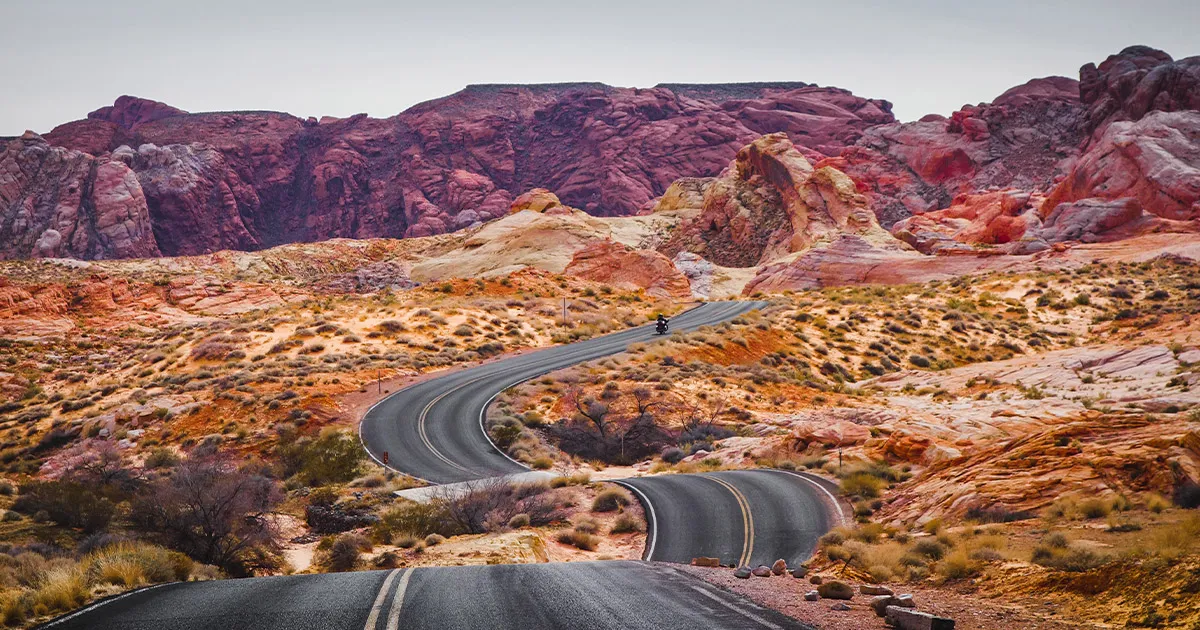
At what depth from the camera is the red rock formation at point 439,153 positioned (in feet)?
539

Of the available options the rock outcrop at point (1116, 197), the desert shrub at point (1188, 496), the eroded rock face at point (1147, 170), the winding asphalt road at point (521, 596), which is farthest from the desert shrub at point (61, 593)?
the eroded rock face at point (1147, 170)

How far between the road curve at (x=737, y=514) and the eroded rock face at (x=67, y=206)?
14000 cm

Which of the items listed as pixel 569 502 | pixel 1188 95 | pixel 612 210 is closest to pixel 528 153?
pixel 612 210

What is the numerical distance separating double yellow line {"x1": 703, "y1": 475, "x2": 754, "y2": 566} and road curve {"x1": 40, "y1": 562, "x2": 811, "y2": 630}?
17.6ft

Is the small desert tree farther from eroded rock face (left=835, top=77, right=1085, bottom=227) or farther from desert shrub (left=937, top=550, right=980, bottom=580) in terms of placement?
eroded rock face (left=835, top=77, right=1085, bottom=227)

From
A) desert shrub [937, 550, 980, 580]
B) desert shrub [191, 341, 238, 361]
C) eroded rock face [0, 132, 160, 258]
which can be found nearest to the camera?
desert shrub [937, 550, 980, 580]

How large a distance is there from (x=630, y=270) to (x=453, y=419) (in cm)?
4493

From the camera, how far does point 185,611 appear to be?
8.09 meters

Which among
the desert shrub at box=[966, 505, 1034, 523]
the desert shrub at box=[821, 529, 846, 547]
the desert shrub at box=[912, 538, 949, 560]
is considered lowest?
the desert shrub at box=[821, 529, 846, 547]

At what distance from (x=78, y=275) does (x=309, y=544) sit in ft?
245

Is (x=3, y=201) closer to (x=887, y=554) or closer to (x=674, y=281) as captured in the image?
(x=674, y=281)

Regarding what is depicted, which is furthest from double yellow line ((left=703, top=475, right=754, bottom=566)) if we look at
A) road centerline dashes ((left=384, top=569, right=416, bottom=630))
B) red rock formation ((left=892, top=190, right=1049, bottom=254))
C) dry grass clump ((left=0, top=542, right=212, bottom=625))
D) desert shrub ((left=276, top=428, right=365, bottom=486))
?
red rock formation ((left=892, top=190, right=1049, bottom=254))

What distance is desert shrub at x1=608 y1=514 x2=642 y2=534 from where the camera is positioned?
18.8 meters

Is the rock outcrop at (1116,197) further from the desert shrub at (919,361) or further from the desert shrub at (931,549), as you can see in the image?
the desert shrub at (931,549)
